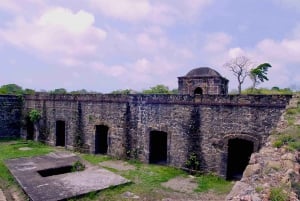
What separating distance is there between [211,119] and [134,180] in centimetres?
358

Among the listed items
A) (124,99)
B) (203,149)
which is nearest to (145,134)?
(124,99)

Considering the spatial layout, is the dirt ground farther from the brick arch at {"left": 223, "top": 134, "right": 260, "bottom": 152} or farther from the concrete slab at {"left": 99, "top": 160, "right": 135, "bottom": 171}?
the concrete slab at {"left": 99, "top": 160, "right": 135, "bottom": 171}

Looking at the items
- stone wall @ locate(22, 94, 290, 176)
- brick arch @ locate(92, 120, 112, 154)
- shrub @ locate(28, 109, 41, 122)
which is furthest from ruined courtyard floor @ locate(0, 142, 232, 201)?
shrub @ locate(28, 109, 41, 122)

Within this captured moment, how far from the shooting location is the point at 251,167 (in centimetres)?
442

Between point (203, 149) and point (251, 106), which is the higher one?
point (251, 106)

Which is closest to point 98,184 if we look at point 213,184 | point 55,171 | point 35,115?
point 55,171

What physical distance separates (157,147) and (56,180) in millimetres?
5120

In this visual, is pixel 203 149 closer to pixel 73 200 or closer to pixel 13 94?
pixel 73 200

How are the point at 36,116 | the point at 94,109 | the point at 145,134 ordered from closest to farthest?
the point at 145,134 < the point at 94,109 < the point at 36,116

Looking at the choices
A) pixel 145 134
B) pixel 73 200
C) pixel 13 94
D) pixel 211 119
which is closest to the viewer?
pixel 73 200

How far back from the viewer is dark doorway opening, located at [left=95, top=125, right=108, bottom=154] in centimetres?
1469

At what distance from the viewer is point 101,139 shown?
14930 mm

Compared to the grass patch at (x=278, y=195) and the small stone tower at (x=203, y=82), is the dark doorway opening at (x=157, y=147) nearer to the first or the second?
the small stone tower at (x=203, y=82)

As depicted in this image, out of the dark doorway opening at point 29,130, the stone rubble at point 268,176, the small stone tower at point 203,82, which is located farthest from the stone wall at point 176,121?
the stone rubble at point 268,176
